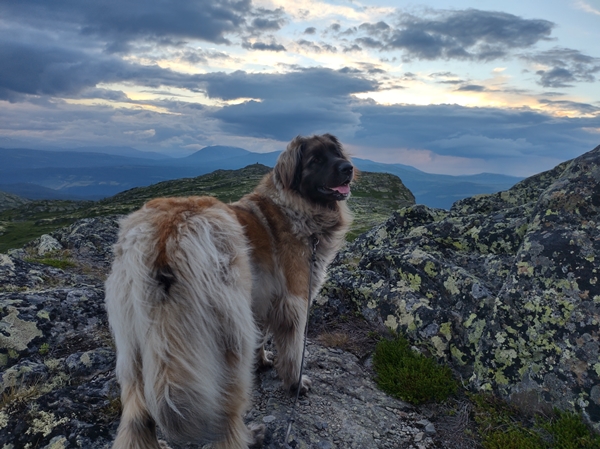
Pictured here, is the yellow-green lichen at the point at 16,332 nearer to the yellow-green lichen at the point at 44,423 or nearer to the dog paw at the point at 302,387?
the yellow-green lichen at the point at 44,423

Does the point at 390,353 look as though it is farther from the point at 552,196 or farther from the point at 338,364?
the point at 552,196

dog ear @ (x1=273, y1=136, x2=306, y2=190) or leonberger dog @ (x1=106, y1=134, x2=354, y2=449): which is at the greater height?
dog ear @ (x1=273, y1=136, x2=306, y2=190)

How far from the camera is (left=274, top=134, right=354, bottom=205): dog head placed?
5805 mm

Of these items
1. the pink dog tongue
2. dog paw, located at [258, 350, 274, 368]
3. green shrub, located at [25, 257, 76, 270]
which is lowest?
green shrub, located at [25, 257, 76, 270]

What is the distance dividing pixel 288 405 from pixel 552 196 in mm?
4766

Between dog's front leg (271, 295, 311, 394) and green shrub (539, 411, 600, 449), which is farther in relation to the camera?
dog's front leg (271, 295, 311, 394)

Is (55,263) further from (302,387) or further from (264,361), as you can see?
(302,387)

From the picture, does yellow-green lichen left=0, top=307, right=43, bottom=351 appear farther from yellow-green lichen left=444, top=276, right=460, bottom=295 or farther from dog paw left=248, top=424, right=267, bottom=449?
yellow-green lichen left=444, top=276, right=460, bottom=295

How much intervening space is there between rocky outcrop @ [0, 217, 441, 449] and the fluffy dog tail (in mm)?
982

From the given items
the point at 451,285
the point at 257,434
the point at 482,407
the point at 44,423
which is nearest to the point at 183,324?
the point at 257,434

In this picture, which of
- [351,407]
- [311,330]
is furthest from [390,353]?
[311,330]

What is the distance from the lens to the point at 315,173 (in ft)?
19.3

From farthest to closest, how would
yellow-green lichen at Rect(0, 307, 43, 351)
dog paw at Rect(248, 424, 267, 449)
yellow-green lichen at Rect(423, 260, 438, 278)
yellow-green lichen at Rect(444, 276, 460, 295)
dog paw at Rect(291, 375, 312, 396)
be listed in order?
yellow-green lichen at Rect(423, 260, 438, 278) < yellow-green lichen at Rect(444, 276, 460, 295) < dog paw at Rect(291, 375, 312, 396) < yellow-green lichen at Rect(0, 307, 43, 351) < dog paw at Rect(248, 424, 267, 449)

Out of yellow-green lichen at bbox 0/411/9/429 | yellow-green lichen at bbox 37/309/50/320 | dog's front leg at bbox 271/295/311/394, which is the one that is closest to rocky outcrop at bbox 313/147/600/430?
dog's front leg at bbox 271/295/311/394
